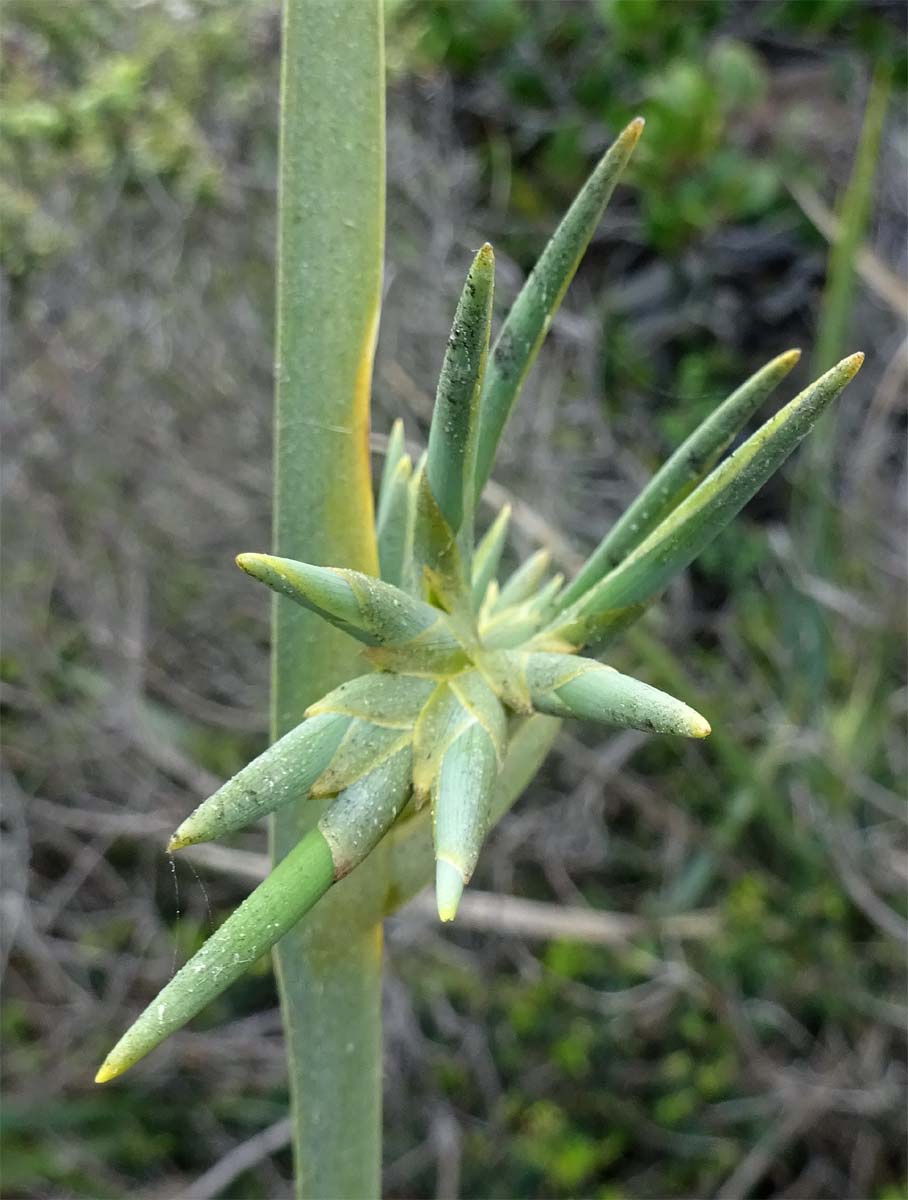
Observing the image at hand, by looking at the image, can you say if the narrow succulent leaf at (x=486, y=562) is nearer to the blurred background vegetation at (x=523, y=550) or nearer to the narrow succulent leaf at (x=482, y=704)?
the narrow succulent leaf at (x=482, y=704)

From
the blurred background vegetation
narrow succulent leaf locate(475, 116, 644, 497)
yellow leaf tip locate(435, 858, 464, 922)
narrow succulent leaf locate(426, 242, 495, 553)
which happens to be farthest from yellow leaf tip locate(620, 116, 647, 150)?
the blurred background vegetation

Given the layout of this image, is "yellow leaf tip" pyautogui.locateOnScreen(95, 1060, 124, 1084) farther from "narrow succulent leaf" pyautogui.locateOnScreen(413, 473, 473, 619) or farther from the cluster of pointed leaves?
"narrow succulent leaf" pyautogui.locateOnScreen(413, 473, 473, 619)

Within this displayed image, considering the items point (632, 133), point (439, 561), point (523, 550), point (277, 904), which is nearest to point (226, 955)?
point (277, 904)

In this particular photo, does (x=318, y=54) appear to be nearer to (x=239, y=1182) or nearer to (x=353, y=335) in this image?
(x=353, y=335)

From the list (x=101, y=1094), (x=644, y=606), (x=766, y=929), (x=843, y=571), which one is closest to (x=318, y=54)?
(x=644, y=606)

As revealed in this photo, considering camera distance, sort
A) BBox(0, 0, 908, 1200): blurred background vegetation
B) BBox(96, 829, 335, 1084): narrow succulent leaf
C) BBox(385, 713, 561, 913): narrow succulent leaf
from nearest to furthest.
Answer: BBox(96, 829, 335, 1084): narrow succulent leaf → BBox(385, 713, 561, 913): narrow succulent leaf → BBox(0, 0, 908, 1200): blurred background vegetation

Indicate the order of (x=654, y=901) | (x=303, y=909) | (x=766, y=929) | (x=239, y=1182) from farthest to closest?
(x=239, y=1182) < (x=654, y=901) < (x=766, y=929) < (x=303, y=909)

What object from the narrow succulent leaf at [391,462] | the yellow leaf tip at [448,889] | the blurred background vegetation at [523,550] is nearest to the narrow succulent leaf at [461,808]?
the yellow leaf tip at [448,889]
